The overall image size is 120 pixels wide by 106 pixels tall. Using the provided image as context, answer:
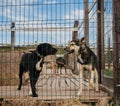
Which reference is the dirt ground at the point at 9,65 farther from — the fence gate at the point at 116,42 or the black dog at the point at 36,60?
the fence gate at the point at 116,42

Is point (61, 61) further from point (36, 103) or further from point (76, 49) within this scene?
point (36, 103)

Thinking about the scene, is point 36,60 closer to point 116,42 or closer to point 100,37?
point 116,42

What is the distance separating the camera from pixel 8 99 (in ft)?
25.3

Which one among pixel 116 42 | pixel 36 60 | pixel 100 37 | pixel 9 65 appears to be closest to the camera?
pixel 116 42

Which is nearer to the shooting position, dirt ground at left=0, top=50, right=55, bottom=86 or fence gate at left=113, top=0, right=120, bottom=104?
fence gate at left=113, top=0, right=120, bottom=104

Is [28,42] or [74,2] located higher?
[74,2]

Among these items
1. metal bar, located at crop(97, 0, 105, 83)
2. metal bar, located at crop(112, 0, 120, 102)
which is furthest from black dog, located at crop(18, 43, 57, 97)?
metal bar, located at crop(97, 0, 105, 83)

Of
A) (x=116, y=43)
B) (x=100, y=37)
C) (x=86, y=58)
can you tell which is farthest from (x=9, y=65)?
(x=116, y=43)

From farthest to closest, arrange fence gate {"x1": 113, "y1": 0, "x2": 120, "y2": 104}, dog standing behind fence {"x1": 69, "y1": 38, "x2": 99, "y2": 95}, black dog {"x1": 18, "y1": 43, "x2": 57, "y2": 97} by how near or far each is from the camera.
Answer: dog standing behind fence {"x1": 69, "y1": 38, "x2": 99, "y2": 95} < black dog {"x1": 18, "y1": 43, "x2": 57, "y2": 97} < fence gate {"x1": 113, "y1": 0, "x2": 120, "y2": 104}

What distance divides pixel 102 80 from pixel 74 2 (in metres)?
3.01

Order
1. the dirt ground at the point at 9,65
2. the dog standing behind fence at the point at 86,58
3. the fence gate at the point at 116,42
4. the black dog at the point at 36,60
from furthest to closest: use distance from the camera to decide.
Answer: the dirt ground at the point at 9,65 < the dog standing behind fence at the point at 86,58 < the black dog at the point at 36,60 < the fence gate at the point at 116,42

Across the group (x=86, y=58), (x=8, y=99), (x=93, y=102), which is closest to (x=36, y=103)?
(x=8, y=99)

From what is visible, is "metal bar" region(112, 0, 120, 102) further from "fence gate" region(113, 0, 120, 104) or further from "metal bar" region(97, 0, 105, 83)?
"metal bar" region(97, 0, 105, 83)

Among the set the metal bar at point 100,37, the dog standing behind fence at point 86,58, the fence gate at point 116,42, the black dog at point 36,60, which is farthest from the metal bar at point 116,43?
the metal bar at point 100,37
